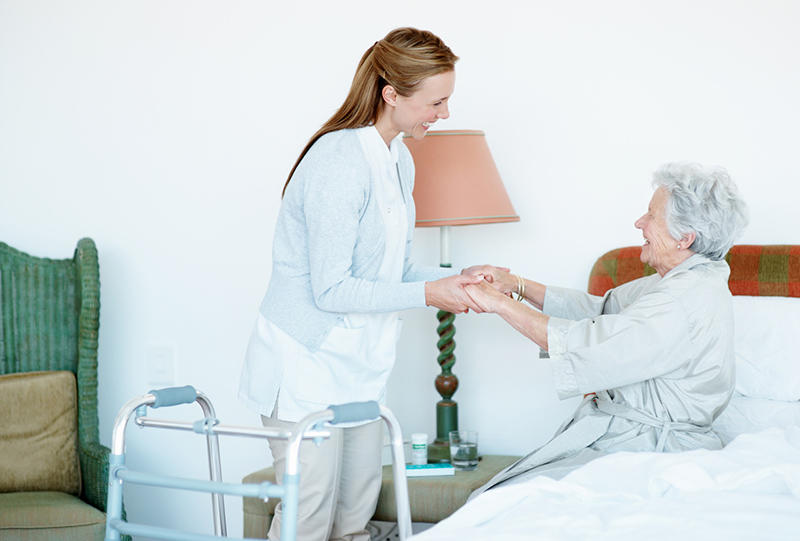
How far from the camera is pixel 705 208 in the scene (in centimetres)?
173

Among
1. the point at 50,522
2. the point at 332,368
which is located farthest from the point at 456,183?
the point at 50,522

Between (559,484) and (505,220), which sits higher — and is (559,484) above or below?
below

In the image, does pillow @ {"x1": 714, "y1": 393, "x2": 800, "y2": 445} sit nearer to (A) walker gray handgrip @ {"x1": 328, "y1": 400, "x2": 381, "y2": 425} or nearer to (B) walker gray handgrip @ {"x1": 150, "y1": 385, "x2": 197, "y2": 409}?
(A) walker gray handgrip @ {"x1": 328, "y1": 400, "x2": 381, "y2": 425}

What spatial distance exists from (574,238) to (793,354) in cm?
72

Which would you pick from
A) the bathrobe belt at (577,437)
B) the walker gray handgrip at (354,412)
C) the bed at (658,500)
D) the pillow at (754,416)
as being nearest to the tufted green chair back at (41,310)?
the bathrobe belt at (577,437)

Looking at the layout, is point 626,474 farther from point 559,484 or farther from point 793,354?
point 793,354

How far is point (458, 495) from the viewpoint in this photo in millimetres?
2000

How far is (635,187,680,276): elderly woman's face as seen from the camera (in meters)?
1.78

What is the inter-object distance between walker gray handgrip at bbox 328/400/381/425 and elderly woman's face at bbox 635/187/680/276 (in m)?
0.88

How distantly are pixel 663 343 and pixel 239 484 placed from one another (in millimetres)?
937

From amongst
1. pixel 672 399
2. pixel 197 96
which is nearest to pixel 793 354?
pixel 672 399

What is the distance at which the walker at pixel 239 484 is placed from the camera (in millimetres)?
1123

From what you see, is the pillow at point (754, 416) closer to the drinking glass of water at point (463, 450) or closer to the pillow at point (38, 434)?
the drinking glass of water at point (463, 450)

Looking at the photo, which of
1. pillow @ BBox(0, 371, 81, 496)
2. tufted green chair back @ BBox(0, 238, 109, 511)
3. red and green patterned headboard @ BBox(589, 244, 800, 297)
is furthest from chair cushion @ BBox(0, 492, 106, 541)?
red and green patterned headboard @ BBox(589, 244, 800, 297)
